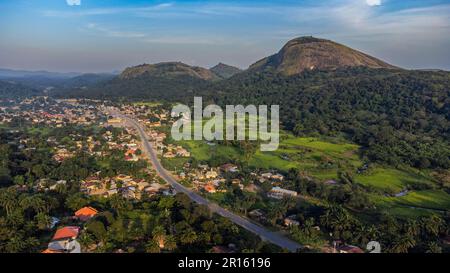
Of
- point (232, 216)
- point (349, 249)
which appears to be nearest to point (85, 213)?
A: point (232, 216)

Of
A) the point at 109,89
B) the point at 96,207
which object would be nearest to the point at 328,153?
the point at 96,207

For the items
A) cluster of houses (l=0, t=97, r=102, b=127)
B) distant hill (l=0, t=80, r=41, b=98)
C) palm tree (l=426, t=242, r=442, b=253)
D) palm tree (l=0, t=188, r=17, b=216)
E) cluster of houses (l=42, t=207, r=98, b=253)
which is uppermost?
distant hill (l=0, t=80, r=41, b=98)

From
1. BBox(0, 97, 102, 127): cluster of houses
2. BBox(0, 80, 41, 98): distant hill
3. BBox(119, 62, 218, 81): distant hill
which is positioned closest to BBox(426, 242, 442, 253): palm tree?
BBox(0, 97, 102, 127): cluster of houses

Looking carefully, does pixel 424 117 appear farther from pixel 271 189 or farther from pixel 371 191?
pixel 271 189

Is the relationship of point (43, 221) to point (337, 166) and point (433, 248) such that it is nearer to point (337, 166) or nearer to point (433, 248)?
point (433, 248)

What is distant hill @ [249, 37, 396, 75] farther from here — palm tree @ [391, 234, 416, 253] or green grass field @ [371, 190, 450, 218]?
→ palm tree @ [391, 234, 416, 253]

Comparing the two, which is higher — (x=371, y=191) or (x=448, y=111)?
(x=448, y=111)

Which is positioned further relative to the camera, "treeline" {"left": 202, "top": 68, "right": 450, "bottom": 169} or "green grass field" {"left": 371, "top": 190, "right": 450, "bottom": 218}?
"treeline" {"left": 202, "top": 68, "right": 450, "bottom": 169}

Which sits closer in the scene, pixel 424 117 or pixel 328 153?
pixel 328 153

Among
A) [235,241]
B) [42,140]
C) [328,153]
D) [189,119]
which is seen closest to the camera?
[235,241]
